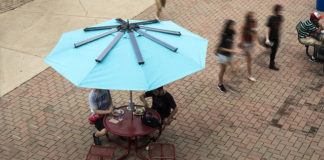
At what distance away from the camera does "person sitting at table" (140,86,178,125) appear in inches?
285

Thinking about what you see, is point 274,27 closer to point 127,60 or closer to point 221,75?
point 221,75

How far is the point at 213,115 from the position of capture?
870 centimetres

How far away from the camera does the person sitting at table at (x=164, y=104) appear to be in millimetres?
7232

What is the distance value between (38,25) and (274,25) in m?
7.49

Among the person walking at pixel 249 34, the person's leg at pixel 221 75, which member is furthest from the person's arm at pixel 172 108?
the person walking at pixel 249 34

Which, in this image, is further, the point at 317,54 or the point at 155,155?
the point at 317,54

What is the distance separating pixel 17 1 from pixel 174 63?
10.2 meters

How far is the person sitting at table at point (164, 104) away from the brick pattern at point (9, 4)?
28.3 ft

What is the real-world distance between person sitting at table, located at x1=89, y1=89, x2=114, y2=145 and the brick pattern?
8196 mm

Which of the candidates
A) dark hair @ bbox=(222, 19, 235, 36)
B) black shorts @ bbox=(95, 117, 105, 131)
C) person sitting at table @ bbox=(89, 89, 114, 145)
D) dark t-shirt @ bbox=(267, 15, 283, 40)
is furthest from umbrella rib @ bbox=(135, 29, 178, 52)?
dark t-shirt @ bbox=(267, 15, 283, 40)

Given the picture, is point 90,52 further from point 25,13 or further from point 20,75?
point 25,13

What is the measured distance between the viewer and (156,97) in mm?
7402

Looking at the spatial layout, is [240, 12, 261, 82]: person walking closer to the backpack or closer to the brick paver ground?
the brick paver ground

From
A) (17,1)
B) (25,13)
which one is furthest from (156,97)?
(17,1)
